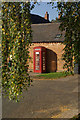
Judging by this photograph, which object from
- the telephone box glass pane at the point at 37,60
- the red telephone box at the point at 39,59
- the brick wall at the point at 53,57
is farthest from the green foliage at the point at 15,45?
the brick wall at the point at 53,57

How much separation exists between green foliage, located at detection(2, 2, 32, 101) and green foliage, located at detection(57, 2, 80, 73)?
99cm

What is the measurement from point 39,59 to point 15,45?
13.6 m

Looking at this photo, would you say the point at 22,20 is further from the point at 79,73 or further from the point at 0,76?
the point at 79,73

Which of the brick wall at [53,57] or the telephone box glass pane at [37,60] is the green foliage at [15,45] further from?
the brick wall at [53,57]

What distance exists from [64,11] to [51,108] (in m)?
3.56

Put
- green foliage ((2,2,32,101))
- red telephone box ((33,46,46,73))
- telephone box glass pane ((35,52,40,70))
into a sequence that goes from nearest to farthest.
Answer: green foliage ((2,2,32,101))
red telephone box ((33,46,46,73))
telephone box glass pane ((35,52,40,70))


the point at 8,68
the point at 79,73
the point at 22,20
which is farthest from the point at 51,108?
the point at 79,73

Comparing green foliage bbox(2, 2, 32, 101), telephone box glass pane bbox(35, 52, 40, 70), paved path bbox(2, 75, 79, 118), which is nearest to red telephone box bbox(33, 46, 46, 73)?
telephone box glass pane bbox(35, 52, 40, 70)

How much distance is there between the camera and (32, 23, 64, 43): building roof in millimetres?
17489

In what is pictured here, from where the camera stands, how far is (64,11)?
4.35 m

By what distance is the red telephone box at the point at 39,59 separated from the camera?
17.0 meters

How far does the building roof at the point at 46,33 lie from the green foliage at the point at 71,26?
495 inches

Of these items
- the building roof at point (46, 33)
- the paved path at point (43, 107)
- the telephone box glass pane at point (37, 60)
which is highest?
the building roof at point (46, 33)

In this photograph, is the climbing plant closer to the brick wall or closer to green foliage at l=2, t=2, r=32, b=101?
green foliage at l=2, t=2, r=32, b=101
